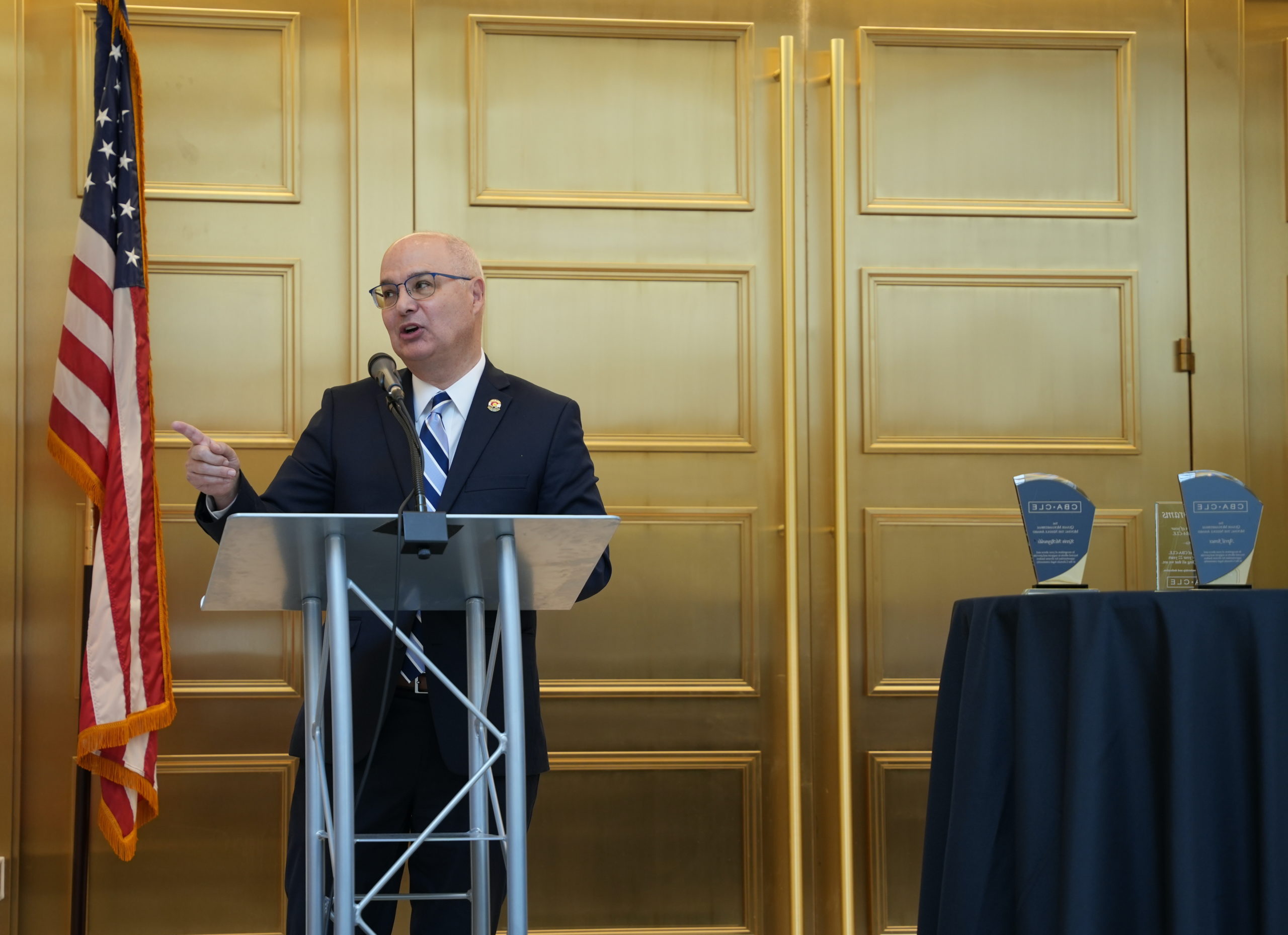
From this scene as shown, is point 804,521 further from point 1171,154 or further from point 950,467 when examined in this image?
point 1171,154

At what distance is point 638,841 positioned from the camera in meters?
3.65

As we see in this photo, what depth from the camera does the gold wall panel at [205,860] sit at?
11.5 ft

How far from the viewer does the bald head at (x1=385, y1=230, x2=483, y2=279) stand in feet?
8.95

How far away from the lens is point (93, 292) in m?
3.19

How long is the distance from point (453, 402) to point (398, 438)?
0.14 meters

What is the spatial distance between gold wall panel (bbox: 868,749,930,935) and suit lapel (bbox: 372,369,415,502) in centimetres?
174

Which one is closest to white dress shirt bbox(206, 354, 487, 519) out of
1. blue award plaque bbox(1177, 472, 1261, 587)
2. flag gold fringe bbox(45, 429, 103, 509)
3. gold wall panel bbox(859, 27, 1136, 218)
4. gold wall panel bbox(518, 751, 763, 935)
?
flag gold fringe bbox(45, 429, 103, 509)

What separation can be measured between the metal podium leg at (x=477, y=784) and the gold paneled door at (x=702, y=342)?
1.34 m

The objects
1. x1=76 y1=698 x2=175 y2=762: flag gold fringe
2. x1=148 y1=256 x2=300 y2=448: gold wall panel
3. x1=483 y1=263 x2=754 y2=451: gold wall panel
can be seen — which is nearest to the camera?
x1=76 y1=698 x2=175 y2=762: flag gold fringe

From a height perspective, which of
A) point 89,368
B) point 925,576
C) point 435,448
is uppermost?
point 89,368

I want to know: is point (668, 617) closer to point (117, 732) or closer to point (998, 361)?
point (998, 361)

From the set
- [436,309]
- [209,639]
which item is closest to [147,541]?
[209,639]

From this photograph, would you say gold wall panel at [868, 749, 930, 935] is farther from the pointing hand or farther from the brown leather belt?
the pointing hand

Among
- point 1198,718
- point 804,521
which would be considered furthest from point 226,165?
point 1198,718
